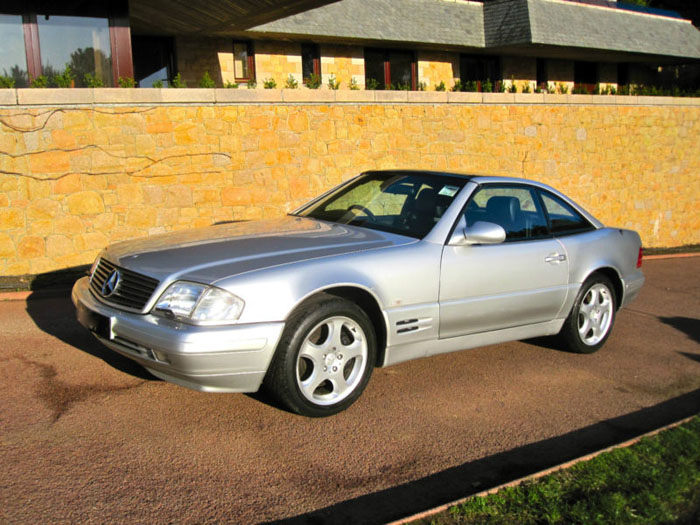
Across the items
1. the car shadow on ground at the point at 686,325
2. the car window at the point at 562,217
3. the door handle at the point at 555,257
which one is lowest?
the car shadow on ground at the point at 686,325

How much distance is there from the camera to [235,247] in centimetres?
451

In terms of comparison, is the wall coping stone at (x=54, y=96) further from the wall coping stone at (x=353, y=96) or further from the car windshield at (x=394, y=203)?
the car windshield at (x=394, y=203)

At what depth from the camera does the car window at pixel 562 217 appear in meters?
5.79

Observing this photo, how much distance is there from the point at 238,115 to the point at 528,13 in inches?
506

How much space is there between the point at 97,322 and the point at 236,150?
6.42 meters

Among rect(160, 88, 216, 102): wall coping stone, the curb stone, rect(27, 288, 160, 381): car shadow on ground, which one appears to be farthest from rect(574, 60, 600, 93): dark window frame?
the curb stone

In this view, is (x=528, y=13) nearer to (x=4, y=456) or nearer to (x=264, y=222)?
(x=264, y=222)

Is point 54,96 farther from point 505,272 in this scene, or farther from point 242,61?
point 242,61

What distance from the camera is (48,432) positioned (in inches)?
155

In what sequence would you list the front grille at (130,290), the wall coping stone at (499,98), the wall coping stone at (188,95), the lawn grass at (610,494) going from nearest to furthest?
the lawn grass at (610,494) < the front grille at (130,290) < the wall coping stone at (188,95) < the wall coping stone at (499,98)

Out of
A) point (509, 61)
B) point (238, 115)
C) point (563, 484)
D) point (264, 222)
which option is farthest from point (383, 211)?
point (509, 61)

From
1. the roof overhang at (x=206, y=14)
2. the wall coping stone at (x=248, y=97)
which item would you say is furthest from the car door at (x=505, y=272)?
the roof overhang at (x=206, y=14)

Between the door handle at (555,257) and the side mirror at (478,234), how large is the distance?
2.37ft

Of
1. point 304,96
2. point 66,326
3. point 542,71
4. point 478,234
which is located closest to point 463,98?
point 304,96
